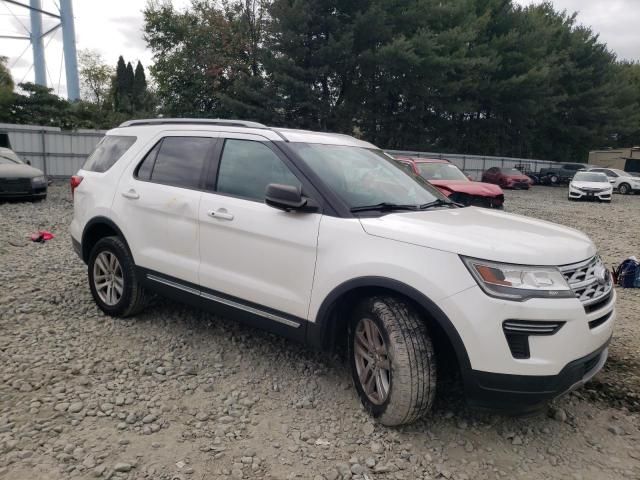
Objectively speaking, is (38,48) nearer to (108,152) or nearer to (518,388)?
(108,152)

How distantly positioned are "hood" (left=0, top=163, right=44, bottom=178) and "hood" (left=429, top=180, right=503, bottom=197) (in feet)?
30.9

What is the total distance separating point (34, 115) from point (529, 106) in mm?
32195

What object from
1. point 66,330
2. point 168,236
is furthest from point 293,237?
point 66,330

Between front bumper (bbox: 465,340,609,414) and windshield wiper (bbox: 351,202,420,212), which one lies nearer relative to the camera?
front bumper (bbox: 465,340,609,414)

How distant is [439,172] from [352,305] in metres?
9.22

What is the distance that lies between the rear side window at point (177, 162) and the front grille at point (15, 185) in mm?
8980

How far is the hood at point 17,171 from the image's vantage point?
37.6 feet

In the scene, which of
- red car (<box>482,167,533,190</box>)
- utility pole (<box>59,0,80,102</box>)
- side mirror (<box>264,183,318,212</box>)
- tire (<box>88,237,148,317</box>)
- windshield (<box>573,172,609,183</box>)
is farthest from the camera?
utility pole (<box>59,0,80,102</box>)

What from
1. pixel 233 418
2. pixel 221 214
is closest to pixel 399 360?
pixel 233 418

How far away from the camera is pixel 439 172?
1174cm

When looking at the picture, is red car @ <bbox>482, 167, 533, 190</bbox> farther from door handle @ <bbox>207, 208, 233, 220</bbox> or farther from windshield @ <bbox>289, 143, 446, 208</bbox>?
door handle @ <bbox>207, 208, 233, 220</bbox>

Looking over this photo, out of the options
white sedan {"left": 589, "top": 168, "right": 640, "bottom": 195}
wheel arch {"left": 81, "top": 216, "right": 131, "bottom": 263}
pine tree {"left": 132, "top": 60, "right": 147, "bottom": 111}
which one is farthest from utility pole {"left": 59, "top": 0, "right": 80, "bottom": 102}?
white sedan {"left": 589, "top": 168, "right": 640, "bottom": 195}

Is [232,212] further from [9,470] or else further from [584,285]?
[584,285]

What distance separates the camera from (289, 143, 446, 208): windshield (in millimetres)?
3295
